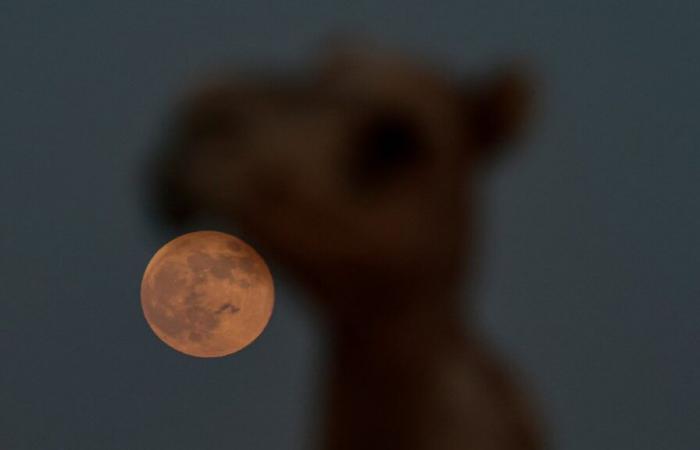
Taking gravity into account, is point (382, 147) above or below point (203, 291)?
above

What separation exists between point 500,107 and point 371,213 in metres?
0.15

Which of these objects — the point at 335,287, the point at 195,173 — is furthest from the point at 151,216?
the point at 335,287

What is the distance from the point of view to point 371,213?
22.0 inches

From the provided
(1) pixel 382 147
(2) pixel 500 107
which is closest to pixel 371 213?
(1) pixel 382 147

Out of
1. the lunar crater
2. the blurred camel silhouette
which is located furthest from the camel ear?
the lunar crater

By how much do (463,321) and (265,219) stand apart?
0.61 ft

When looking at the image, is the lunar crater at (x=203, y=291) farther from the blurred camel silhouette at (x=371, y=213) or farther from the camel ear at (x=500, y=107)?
the camel ear at (x=500, y=107)

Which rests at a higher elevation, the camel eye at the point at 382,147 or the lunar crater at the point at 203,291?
the camel eye at the point at 382,147

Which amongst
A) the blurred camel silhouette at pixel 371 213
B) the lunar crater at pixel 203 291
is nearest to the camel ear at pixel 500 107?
the blurred camel silhouette at pixel 371 213

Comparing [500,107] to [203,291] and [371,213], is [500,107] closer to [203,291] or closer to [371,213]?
[371,213]

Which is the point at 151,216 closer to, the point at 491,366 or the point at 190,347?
the point at 190,347

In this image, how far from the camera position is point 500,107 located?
24.5 inches

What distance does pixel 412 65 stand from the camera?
0.58 meters

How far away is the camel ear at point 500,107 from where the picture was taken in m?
0.62
